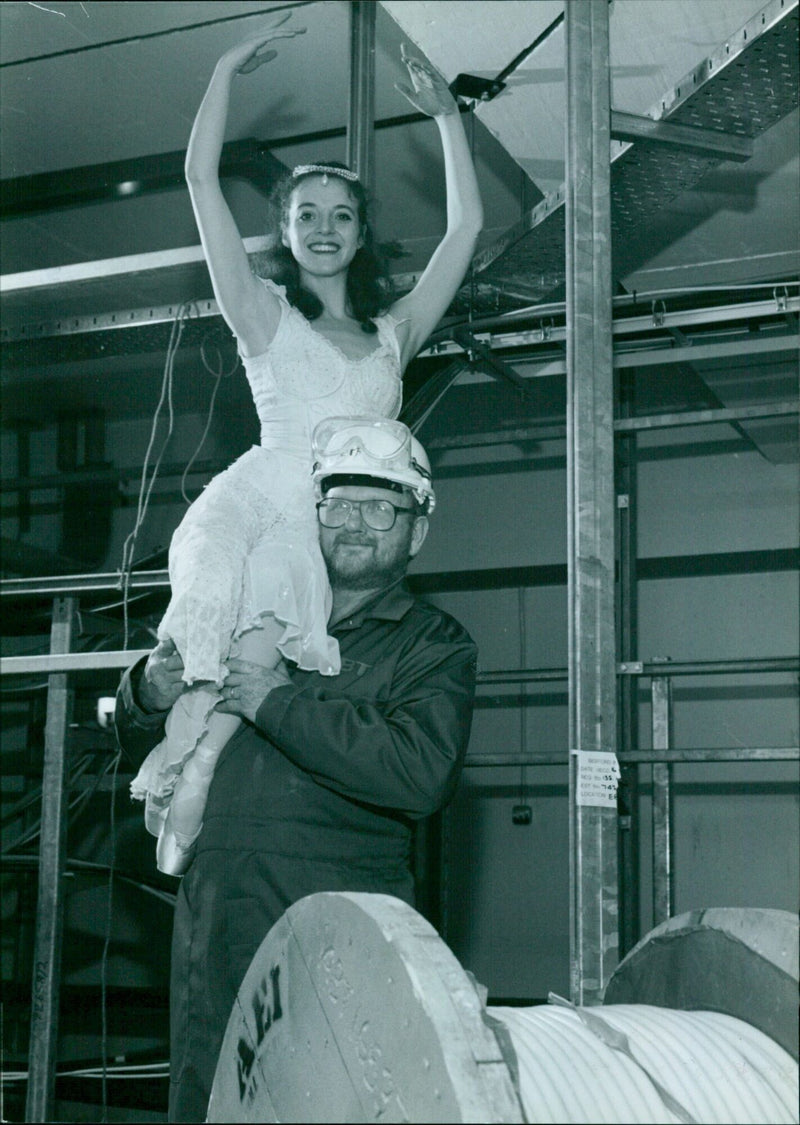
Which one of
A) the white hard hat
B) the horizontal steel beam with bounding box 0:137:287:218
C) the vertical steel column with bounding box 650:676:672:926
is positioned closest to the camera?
the white hard hat

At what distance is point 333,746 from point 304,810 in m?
0.19

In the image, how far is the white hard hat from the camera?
266cm

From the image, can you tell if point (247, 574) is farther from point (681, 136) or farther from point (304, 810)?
point (681, 136)

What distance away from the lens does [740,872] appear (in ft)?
22.1

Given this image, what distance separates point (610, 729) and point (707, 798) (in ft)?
14.2

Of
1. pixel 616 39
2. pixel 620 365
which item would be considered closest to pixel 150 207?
pixel 620 365

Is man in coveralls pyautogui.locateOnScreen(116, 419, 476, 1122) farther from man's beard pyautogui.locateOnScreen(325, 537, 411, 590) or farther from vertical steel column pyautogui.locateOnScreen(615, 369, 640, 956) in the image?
vertical steel column pyautogui.locateOnScreen(615, 369, 640, 956)

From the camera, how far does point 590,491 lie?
9.23 feet

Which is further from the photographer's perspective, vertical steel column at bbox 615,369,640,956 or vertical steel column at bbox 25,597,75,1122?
vertical steel column at bbox 615,369,640,956

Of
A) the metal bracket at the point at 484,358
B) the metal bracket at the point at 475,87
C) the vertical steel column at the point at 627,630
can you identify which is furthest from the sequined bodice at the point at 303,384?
the vertical steel column at the point at 627,630

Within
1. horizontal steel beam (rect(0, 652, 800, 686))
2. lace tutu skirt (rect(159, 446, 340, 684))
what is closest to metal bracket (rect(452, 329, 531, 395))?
horizontal steel beam (rect(0, 652, 800, 686))

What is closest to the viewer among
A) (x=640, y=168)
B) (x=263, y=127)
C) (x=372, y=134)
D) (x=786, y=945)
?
(x=786, y=945)

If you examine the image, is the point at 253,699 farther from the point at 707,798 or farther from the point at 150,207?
Result: the point at 707,798

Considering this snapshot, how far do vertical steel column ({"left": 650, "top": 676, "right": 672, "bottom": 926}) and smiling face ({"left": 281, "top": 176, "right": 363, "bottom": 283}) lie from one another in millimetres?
2804
